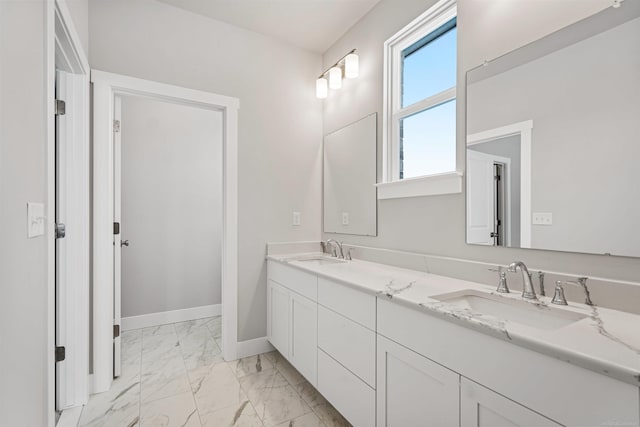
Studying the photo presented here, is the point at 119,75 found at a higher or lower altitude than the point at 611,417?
higher

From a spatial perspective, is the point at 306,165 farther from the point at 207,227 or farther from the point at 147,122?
the point at 147,122

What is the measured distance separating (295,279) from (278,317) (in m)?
0.45

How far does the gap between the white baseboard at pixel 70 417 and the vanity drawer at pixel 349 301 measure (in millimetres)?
1502

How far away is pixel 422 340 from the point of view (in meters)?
1.14

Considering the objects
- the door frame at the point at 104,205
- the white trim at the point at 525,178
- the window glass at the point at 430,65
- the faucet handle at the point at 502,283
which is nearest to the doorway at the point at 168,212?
the door frame at the point at 104,205

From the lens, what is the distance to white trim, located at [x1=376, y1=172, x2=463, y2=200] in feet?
5.39

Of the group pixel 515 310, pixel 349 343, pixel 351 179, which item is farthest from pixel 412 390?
pixel 351 179

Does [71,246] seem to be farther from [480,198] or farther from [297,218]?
[480,198]

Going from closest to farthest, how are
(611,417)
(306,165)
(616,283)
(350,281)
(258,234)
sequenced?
(611,417) → (616,283) → (350,281) → (258,234) → (306,165)

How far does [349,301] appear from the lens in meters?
1.55

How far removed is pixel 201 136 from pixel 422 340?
3.21 m

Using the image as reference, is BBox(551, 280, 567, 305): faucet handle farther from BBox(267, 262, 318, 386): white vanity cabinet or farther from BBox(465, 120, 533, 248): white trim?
BBox(267, 262, 318, 386): white vanity cabinet

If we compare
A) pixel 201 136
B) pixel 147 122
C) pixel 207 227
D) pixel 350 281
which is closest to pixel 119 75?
pixel 147 122

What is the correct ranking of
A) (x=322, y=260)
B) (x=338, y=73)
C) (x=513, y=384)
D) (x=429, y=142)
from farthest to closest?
(x=322, y=260) < (x=338, y=73) < (x=429, y=142) < (x=513, y=384)
